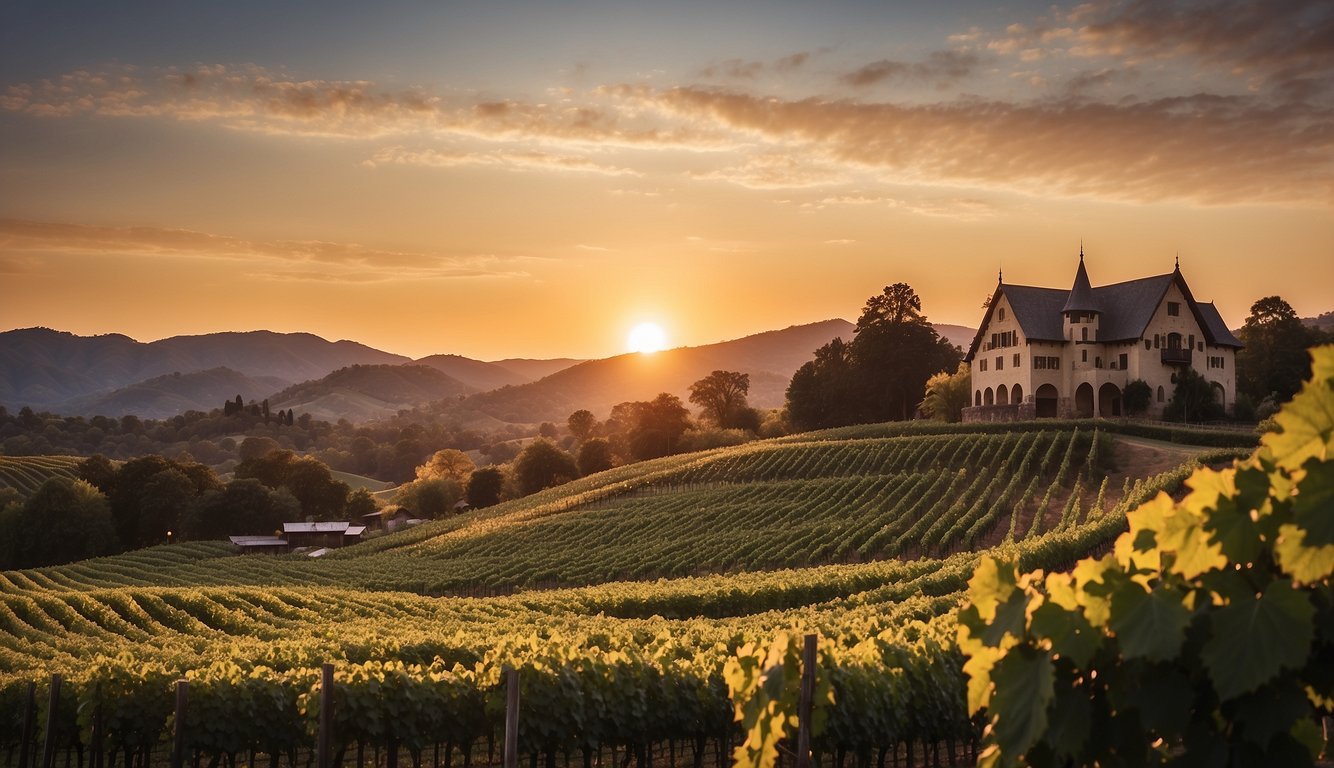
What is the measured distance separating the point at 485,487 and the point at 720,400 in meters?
29.9

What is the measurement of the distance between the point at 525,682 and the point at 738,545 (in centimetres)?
4178

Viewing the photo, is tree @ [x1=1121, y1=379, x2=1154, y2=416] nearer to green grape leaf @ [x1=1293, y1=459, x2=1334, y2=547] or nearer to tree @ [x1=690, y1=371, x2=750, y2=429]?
tree @ [x1=690, y1=371, x2=750, y2=429]

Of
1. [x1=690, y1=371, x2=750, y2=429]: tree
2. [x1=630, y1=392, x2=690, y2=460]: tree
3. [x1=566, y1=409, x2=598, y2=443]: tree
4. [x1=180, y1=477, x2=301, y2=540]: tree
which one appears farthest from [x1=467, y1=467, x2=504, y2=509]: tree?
[x1=566, y1=409, x2=598, y2=443]: tree

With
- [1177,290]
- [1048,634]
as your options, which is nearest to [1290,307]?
[1177,290]

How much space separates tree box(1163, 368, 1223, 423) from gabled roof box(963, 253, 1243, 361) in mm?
4606

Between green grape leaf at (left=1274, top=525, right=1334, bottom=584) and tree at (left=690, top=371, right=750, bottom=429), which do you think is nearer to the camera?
green grape leaf at (left=1274, top=525, right=1334, bottom=584)

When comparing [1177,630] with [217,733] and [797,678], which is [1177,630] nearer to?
[797,678]

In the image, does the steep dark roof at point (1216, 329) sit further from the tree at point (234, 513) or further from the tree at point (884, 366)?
the tree at point (234, 513)

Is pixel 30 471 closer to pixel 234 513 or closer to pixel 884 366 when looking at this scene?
pixel 234 513

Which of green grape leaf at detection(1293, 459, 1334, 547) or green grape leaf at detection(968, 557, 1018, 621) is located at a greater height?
green grape leaf at detection(1293, 459, 1334, 547)

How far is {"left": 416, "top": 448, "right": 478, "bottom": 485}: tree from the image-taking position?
14600 centimetres

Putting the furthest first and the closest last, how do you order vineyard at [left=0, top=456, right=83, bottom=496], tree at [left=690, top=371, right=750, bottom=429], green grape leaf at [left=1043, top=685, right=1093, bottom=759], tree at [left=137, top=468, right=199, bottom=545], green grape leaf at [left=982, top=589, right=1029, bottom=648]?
vineyard at [left=0, top=456, right=83, bottom=496] < tree at [left=690, top=371, right=750, bottom=429] < tree at [left=137, top=468, right=199, bottom=545] < green grape leaf at [left=982, top=589, right=1029, bottom=648] < green grape leaf at [left=1043, top=685, right=1093, bottom=759]

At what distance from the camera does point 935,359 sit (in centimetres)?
10075

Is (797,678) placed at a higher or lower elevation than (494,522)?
higher
